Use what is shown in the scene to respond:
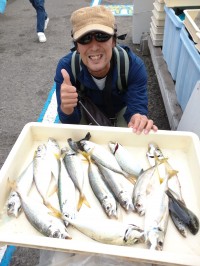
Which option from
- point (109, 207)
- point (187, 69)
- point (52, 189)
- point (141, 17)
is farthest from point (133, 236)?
point (141, 17)

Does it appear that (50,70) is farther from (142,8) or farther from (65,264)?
(65,264)

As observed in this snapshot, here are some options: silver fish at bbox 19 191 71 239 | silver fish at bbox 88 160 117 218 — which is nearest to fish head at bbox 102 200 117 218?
silver fish at bbox 88 160 117 218

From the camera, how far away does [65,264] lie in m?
1.51

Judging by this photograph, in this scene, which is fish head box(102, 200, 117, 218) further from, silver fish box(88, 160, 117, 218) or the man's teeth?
the man's teeth

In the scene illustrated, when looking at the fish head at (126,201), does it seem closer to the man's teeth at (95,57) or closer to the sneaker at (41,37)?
the man's teeth at (95,57)

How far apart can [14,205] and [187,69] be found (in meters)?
2.20

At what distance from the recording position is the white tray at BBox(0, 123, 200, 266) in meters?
1.09

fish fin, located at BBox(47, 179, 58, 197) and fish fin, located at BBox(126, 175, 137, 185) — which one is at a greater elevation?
fish fin, located at BBox(126, 175, 137, 185)

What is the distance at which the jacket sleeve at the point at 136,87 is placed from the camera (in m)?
2.18

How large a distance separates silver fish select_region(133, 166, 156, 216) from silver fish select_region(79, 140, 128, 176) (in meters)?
0.15

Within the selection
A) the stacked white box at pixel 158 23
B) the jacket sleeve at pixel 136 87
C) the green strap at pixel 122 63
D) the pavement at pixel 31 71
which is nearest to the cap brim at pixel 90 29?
the green strap at pixel 122 63

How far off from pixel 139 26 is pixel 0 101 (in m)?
2.80

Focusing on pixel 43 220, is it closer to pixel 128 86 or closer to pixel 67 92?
pixel 67 92

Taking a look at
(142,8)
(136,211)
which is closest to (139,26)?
(142,8)
